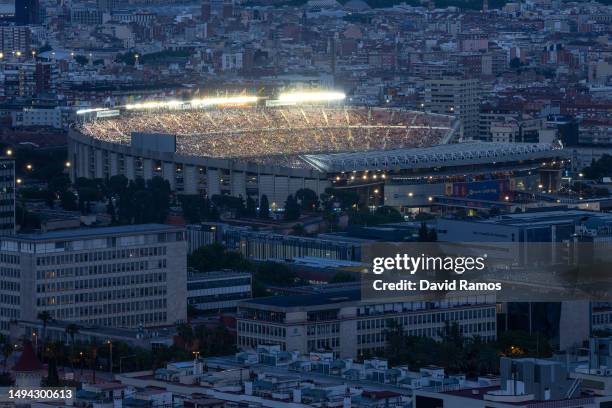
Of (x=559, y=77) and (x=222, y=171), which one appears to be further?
(x=559, y=77)

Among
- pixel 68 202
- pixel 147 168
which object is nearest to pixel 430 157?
pixel 147 168

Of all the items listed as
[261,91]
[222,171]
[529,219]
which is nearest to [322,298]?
[529,219]

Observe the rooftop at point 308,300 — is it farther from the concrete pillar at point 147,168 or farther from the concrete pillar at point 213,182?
the concrete pillar at point 147,168

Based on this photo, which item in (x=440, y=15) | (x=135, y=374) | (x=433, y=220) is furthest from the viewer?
(x=440, y=15)

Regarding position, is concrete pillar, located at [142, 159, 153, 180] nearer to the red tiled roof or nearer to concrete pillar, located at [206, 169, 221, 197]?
concrete pillar, located at [206, 169, 221, 197]

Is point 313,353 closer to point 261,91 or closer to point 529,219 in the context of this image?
point 529,219

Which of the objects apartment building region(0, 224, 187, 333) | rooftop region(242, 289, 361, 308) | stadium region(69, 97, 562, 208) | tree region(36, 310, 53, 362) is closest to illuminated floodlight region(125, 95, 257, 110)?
stadium region(69, 97, 562, 208)

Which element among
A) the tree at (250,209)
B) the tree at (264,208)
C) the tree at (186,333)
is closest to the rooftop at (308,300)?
the tree at (186,333)
